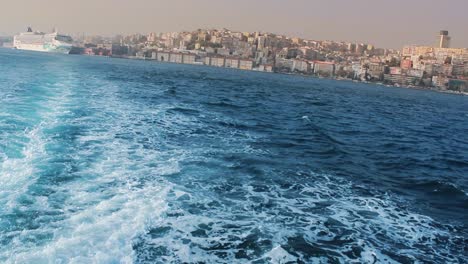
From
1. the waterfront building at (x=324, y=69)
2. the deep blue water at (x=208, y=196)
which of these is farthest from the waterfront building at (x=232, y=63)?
the deep blue water at (x=208, y=196)

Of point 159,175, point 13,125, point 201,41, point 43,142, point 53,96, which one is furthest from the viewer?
point 201,41

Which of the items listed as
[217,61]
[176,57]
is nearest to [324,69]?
[217,61]

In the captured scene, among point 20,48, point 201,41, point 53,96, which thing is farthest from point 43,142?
point 201,41

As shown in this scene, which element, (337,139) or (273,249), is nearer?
(273,249)

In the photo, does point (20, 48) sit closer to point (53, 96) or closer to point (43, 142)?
point (53, 96)

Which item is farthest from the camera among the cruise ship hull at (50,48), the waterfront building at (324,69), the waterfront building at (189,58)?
the waterfront building at (189,58)

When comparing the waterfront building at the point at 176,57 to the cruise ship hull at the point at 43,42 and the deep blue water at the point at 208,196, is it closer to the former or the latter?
the cruise ship hull at the point at 43,42

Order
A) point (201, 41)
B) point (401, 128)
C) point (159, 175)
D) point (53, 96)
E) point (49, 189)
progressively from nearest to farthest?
point (49, 189), point (159, 175), point (53, 96), point (401, 128), point (201, 41)

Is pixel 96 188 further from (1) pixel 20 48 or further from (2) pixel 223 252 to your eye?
(1) pixel 20 48
